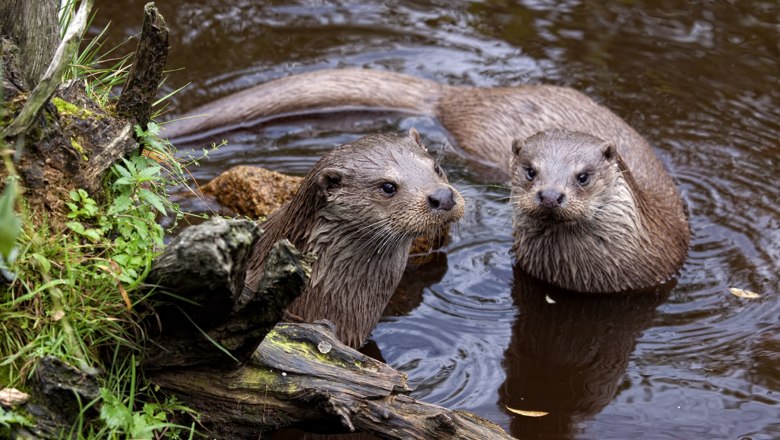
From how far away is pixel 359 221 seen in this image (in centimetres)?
326

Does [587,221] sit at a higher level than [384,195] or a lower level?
lower

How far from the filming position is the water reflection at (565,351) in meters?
3.44

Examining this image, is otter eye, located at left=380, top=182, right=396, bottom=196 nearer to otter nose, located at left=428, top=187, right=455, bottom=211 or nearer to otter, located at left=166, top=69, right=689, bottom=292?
otter nose, located at left=428, top=187, right=455, bottom=211

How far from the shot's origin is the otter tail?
208 inches

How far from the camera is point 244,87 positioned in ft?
18.9

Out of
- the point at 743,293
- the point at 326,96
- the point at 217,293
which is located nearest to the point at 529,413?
the point at 743,293

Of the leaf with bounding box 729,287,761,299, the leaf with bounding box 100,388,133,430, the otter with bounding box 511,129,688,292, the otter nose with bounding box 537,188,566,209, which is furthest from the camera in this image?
the leaf with bounding box 729,287,761,299

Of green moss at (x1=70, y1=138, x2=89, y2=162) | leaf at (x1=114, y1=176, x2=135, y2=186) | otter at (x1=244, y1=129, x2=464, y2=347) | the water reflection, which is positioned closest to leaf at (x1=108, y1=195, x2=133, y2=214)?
leaf at (x1=114, y1=176, x2=135, y2=186)

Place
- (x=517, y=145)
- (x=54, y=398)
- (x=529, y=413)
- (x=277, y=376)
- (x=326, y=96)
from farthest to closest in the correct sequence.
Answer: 1. (x=326, y=96)
2. (x=517, y=145)
3. (x=529, y=413)
4. (x=277, y=376)
5. (x=54, y=398)

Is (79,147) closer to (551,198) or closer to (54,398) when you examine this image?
(54,398)

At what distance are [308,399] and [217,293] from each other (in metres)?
0.41

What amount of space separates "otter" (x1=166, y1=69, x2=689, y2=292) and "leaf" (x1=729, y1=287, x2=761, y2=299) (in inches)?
11.0

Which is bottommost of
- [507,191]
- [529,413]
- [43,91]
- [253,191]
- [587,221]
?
[529,413]

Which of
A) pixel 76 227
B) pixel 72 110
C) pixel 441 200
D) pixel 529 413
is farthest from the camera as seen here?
pixel 529 413
